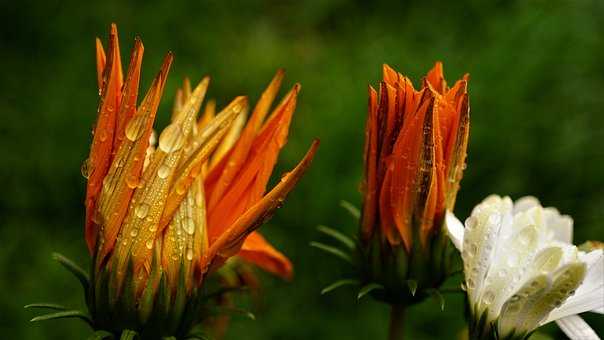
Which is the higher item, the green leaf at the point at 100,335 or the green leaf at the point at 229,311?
the green leaf at the point at 229,311

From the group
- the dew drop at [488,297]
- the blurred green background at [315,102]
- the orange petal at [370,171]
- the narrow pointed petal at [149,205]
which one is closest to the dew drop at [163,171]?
the narrow pointed petal at [149,205]

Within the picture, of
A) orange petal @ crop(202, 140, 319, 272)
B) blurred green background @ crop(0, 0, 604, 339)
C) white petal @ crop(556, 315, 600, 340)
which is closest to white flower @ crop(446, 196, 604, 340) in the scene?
white petal @ crop(556, 315, 600, 340)

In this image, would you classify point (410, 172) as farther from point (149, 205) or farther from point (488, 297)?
point (149, 205)

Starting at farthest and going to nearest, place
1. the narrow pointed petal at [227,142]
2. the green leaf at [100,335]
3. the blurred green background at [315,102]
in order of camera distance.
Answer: the blurred green background at [315,102], the narrow pointed petal at [227,142], the green leaf at [100,335]

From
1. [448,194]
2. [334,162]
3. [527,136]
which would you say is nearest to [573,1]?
[527,136]

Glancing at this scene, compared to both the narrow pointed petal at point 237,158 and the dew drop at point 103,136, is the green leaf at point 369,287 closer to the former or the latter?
the narrow pointed petal at point 237,158

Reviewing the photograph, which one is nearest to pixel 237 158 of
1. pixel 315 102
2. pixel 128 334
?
pixel 128 334
